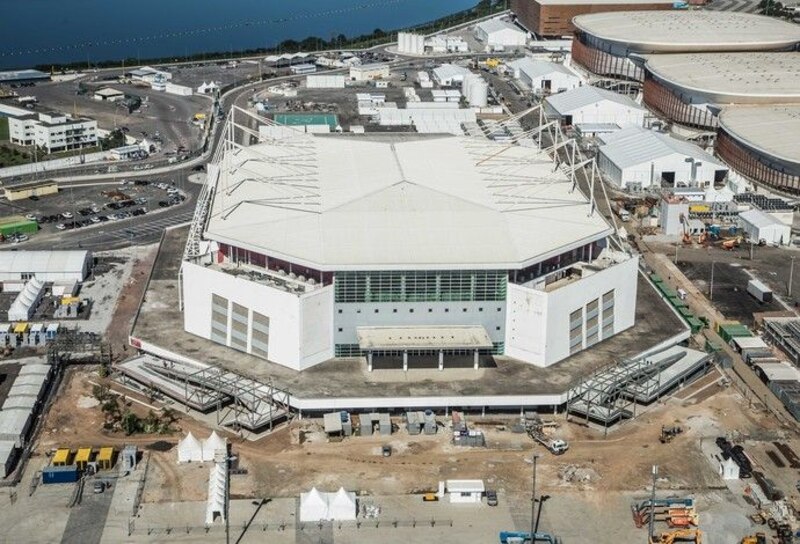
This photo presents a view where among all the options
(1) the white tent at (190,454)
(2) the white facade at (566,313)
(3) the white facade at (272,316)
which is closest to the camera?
(1) the white tent at (190,454)

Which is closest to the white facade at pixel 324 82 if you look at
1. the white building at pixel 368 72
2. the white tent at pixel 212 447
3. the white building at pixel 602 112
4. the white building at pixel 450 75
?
the white building at pixel 368 72

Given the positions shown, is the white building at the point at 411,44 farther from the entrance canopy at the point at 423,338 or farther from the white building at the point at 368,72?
the entrance canopy at the point at 423,338

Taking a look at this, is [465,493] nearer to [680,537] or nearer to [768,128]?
[680,537]

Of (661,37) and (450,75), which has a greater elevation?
(661,37)

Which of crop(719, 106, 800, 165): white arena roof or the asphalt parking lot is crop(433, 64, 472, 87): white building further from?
the asphalt parking lot

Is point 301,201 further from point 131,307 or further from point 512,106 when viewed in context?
point 512,106

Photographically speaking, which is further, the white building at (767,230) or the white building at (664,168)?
the white building at (664,168)

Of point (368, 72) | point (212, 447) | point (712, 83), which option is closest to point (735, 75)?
point (712, 83)
